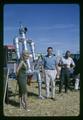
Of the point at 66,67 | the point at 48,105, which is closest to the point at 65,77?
the point at 66,67

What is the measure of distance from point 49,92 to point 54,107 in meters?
1.43

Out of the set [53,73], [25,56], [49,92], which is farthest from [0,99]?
[49,92]

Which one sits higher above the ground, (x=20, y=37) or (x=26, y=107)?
(x=20, y=37)

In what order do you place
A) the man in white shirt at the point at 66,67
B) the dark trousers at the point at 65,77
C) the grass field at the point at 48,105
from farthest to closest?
1. the dark trousers at the point at 65,77
2. the man in white shirt at the point at 66,67
3. the grass field at the point at 48,105

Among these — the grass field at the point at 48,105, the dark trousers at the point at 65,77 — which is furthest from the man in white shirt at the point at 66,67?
the grass field at the point at 48,105

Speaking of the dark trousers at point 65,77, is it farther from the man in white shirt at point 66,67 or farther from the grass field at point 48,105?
the grass field at point 48,105

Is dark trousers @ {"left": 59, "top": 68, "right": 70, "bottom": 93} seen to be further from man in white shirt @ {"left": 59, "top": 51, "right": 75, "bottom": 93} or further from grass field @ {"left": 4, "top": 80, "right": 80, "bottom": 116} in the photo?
grass field @ {"left": 4, "top": 80, "right": 80, "bottom": 116}

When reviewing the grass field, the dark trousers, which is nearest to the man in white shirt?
the dark trousers

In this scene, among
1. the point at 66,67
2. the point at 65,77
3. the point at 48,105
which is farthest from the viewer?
the point at 65,77

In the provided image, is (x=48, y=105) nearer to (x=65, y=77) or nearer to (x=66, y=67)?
(x=66, y=67)

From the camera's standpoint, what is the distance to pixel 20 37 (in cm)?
734

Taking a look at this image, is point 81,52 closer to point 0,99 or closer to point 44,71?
point 0,99

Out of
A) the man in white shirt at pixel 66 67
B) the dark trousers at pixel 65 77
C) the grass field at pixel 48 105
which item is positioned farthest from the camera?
the dark trousers at pixel 65 77

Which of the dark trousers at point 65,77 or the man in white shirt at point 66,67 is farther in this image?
the dark trousers at point 65,77
